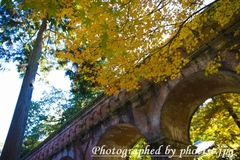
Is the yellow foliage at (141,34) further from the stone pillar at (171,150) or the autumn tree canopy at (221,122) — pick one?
the autumn tree canopy at (221,122)

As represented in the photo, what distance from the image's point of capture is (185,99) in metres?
6.27

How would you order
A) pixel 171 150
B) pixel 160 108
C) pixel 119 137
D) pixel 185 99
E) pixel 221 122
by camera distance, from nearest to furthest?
pixel 171 150
pixel 160 108
pixel 185 99
pixel 221 122
pixel 119 137

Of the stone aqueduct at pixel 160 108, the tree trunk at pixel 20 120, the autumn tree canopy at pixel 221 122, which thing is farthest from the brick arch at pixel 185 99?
the tree trunk at pixel 20 120

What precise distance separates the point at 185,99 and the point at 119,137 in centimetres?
375

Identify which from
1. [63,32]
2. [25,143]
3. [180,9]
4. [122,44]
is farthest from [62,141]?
[25,143]

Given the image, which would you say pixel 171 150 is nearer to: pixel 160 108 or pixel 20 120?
pixel 160 108

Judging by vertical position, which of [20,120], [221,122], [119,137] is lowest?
[20,120]

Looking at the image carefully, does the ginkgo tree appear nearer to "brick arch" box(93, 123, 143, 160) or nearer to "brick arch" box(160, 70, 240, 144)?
"brick arch" box(160, 70, 240, 144)

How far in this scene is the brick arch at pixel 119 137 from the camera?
314 inches

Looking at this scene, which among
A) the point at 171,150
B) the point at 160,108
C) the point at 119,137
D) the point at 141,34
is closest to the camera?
the point at 141,34

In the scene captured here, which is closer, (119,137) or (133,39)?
(133,39)

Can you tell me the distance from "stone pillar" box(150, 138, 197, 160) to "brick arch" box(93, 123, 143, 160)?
2.19 meters

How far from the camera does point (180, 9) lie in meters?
4.30

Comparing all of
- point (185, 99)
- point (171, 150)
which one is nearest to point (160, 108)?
point (185, 99)
